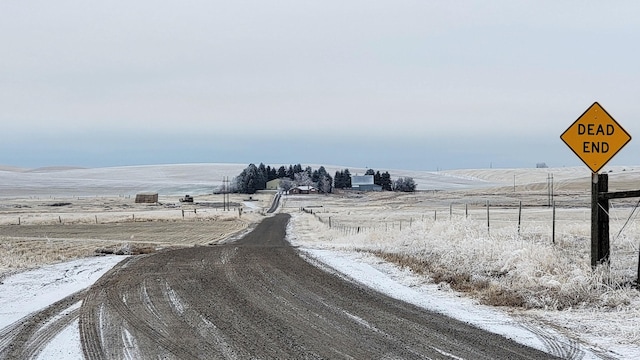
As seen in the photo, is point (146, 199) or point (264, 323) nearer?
point (264, 323)

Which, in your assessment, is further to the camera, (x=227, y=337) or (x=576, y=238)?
(x=576, y=238)

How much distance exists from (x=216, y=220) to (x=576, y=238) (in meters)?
55.6

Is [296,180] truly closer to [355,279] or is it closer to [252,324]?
[355,279]

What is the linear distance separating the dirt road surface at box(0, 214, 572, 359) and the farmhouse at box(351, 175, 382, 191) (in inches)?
6438

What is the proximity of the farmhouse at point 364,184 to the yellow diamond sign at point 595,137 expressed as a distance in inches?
6476

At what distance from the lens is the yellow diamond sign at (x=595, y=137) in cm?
1184

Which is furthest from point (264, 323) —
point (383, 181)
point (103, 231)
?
point (383, 181)

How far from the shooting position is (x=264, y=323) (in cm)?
927

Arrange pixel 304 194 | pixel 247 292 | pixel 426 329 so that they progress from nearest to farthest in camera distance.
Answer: pixel 426 329 → pixel 247 292 → pixel 304 194

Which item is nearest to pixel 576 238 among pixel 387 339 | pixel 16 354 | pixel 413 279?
pixel 413 279

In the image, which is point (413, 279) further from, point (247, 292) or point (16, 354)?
point (16, 354)

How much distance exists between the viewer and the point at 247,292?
12.2 metres

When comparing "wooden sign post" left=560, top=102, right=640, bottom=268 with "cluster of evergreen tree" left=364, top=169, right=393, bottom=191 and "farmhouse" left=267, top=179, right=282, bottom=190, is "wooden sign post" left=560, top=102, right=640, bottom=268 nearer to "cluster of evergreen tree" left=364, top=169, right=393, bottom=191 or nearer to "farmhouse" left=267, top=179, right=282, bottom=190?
"farmhouse" left=267, top=179, right=282, bottom=190

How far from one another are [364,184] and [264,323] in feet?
557
